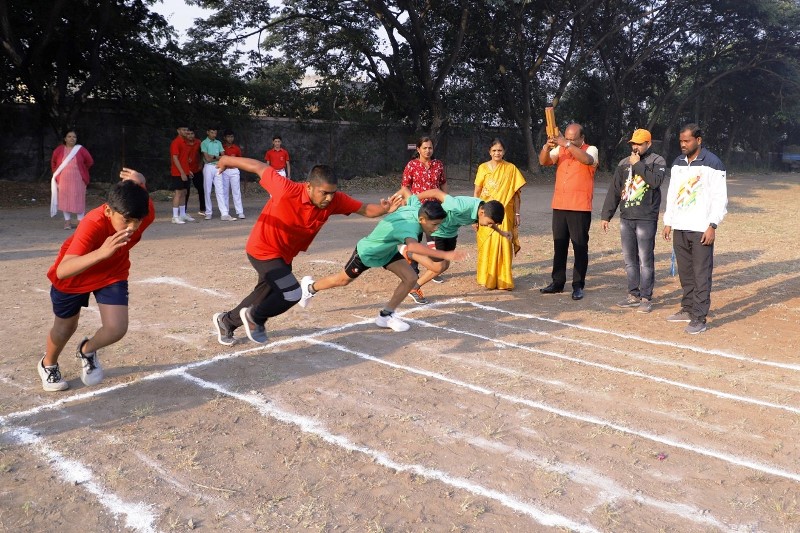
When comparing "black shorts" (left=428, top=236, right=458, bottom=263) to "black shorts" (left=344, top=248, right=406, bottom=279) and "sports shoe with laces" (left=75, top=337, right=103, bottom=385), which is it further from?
"sports shoe with laces" (left=75, top=337, right=103, bottom=385)

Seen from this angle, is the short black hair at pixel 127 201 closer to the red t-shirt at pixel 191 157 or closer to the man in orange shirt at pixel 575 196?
the man in orange shirt at pixel 575 196

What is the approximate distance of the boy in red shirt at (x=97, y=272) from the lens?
171 inches

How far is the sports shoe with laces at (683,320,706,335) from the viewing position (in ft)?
22.2

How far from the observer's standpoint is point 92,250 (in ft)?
14.9

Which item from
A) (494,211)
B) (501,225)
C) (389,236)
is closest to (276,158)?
(501,225)

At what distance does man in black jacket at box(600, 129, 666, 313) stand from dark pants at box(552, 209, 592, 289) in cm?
43

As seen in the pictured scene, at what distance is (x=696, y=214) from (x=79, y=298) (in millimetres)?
5378

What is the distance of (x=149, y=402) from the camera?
457 centimetres

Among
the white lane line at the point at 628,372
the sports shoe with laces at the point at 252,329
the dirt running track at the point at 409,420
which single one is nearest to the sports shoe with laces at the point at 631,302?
the dirt running track at the point at 409,420

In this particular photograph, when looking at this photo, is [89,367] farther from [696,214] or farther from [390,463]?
[696,214]

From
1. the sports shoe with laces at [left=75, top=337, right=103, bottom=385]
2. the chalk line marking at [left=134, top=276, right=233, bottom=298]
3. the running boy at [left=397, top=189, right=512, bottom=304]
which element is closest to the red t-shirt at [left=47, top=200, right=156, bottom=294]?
the sports shoe with laces at [left=75, top=337, right=103, bottom=385]

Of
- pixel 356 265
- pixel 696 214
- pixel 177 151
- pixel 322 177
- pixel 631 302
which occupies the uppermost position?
pixel 177 151

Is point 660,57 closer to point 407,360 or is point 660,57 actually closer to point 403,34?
point 403,34

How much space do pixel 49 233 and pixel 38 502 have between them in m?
9.04
